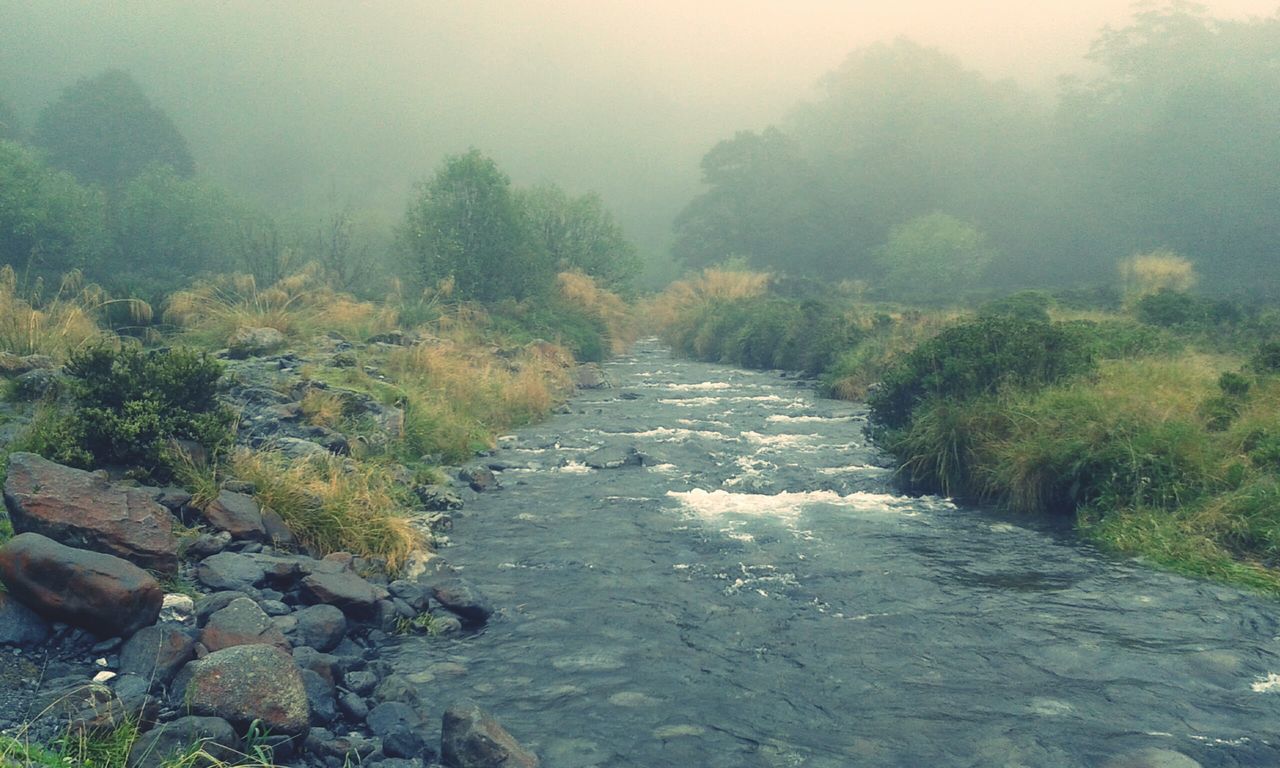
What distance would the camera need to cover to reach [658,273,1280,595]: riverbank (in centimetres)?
968

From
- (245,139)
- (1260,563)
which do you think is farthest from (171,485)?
(245,139)

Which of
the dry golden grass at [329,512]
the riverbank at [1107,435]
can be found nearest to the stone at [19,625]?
the dry golden grass at [329,512]

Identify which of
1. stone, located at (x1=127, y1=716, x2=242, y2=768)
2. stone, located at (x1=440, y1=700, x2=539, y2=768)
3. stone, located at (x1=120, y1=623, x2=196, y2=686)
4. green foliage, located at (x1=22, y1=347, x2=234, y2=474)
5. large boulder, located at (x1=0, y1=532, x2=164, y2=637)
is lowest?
stone, located at (x1=440, y1=700, x2=539, y2=768)

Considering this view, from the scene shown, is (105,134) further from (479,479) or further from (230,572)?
(230,572)

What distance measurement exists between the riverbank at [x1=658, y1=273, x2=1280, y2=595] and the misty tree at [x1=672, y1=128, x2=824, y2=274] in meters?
61.2

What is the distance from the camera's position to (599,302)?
39438 mm

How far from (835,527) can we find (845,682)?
4.62 metres

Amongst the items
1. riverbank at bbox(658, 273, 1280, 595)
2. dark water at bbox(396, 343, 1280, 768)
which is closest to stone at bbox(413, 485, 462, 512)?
dark water at bbox(396, 343, 1280, 768)

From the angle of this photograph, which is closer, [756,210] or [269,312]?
[269,312]

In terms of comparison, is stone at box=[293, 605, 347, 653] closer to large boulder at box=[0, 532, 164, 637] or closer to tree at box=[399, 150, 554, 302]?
large boulder at box=[0, 532, 164, 637]

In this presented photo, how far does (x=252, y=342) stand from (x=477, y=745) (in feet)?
46.7

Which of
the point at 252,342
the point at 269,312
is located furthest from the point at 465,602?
the point at 269,312

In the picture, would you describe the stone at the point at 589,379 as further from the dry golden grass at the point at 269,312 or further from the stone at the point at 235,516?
the stone at the point at 235,516

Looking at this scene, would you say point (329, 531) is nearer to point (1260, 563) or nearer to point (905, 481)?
point (905, 481)
